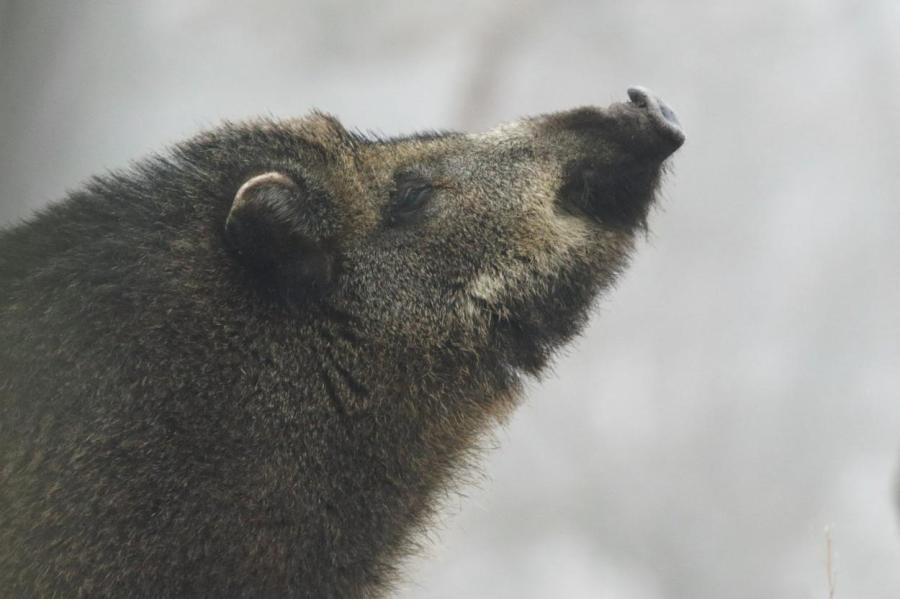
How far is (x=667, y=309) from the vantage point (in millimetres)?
5492

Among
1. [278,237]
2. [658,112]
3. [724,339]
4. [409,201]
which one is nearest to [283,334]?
[278,237]

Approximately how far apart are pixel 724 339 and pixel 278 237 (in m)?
3.31

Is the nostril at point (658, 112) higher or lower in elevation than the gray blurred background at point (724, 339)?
lower

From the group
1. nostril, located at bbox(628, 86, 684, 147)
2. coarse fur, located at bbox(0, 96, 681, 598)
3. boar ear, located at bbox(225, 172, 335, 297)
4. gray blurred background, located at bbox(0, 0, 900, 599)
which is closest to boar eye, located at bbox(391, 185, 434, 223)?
coarse fur, located at bbox(0, 96, 681, 598)

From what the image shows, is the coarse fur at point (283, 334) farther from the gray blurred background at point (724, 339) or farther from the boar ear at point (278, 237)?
the gray blurred background at point (724, 339)

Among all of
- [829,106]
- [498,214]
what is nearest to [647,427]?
[829,106]

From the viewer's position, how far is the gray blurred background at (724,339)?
5.26 m

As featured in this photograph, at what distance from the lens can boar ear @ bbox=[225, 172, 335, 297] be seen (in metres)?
2.68

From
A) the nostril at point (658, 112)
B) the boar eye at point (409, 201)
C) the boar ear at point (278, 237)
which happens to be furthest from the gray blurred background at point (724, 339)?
the boar ear at point (278, 237)

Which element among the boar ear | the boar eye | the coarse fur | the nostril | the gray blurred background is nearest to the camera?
the coarse fur

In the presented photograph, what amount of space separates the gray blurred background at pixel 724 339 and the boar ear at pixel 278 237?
2.36 metres

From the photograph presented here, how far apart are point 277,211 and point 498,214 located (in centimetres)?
67

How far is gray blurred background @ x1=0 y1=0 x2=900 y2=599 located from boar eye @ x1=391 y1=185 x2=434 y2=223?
2.05m

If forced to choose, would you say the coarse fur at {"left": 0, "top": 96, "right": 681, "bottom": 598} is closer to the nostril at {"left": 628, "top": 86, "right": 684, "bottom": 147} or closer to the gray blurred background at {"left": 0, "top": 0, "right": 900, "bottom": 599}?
the nostril at {"left": 628, "top": 86, "right": 684, "bottom": 147}
